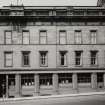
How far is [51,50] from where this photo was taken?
33719 mm

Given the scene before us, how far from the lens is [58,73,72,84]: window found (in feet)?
111

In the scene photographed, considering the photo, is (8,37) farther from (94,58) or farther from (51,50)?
(94,58)

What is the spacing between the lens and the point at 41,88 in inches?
1325

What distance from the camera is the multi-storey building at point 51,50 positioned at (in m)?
33.5

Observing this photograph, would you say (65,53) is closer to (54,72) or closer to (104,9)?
(54,72)

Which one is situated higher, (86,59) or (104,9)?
(104,9)

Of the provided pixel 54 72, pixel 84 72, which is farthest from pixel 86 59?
pixel 54 72

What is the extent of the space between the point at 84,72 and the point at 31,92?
7627 millimetres

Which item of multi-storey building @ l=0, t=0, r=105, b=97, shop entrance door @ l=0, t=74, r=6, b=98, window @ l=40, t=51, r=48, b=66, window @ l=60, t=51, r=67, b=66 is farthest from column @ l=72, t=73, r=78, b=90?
shop entrance door @ l=0, t=74, r=6, b=98

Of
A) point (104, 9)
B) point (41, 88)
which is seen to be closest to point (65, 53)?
point (41, 88)

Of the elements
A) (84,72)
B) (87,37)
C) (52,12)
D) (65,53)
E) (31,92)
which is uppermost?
(52,12)

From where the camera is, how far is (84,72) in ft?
111

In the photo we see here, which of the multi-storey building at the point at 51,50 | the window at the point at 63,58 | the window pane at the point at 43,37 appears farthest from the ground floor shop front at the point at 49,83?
the window pane at the point at 43,37

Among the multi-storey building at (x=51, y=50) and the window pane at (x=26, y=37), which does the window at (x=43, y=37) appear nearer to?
the multi-storey building at (x=51, y=50)
